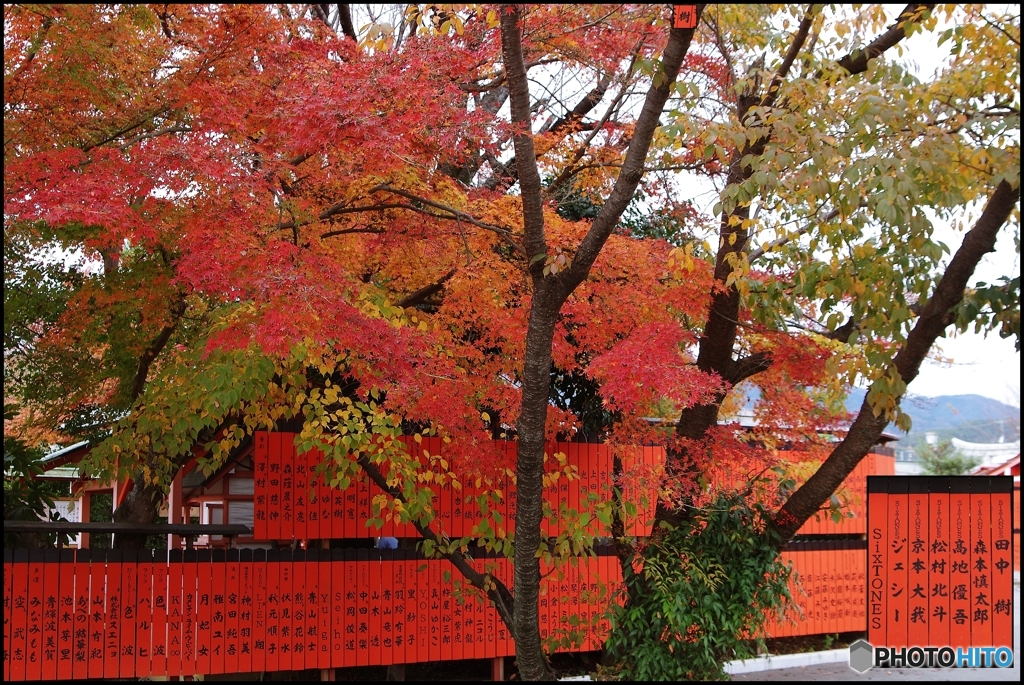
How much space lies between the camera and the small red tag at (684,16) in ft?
17.2

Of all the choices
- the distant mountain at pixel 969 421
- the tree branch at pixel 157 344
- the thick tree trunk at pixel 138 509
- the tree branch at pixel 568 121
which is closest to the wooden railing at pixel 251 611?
the thick tree trunk at pixel 138 509

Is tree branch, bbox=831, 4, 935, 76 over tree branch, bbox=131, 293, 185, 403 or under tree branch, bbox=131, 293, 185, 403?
over

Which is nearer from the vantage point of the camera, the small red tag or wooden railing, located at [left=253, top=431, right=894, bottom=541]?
the small red tag

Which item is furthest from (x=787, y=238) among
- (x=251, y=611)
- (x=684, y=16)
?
(x=251, y=611)

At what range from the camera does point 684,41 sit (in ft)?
17.7

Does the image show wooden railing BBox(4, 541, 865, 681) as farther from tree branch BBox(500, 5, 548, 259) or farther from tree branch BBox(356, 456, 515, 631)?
tree branch BBox(500, 5, 548, 259)

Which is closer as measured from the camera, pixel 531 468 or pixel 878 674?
pixel 531 468

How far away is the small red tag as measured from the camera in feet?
17.2

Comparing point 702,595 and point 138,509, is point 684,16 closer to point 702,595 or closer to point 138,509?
point 702,595

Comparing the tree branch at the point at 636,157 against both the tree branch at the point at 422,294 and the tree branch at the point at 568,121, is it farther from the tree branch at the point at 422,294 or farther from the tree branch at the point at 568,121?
the tree branch at the point at 568,121

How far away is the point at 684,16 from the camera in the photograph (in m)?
5.28

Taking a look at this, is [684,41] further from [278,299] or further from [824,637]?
[824,637]

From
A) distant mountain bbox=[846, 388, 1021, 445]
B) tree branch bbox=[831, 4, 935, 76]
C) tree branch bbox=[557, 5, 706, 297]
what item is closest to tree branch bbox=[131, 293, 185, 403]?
tree branch bbox=[557, 5, 706, 297]

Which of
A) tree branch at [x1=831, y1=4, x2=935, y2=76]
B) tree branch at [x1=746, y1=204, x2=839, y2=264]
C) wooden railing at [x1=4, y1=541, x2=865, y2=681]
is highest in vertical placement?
tree branch at [x1=831, y1=4, x2=935, y2=76]
